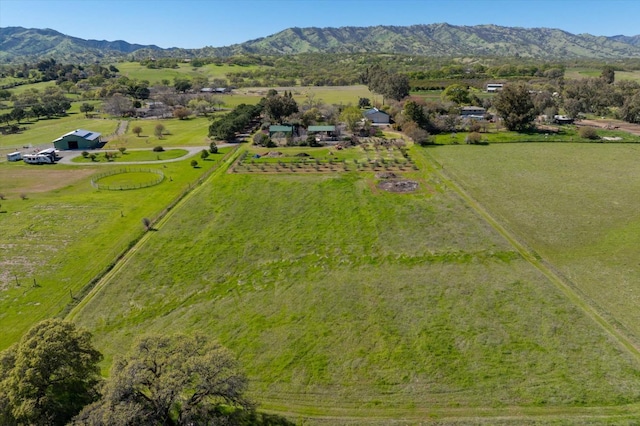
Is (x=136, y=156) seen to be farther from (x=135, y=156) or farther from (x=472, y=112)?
(x=472, y=112)

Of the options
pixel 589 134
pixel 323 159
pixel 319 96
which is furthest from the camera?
pixel 319 96

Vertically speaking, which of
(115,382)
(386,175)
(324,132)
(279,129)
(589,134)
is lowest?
(115,382)

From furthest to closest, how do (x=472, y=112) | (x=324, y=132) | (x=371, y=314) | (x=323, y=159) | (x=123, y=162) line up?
(x=472, y=112)
(x=324, y=132)
(x=123, y=162)
(x=323, y=159)
(x=371, y=314)

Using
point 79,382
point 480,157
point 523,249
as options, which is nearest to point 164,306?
point 79,382

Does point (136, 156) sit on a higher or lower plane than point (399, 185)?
higher

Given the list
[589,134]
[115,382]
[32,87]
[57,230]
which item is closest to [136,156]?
[57,230]

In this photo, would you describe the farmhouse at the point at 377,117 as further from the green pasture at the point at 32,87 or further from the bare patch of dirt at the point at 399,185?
the green pasture at the point at 32,87
